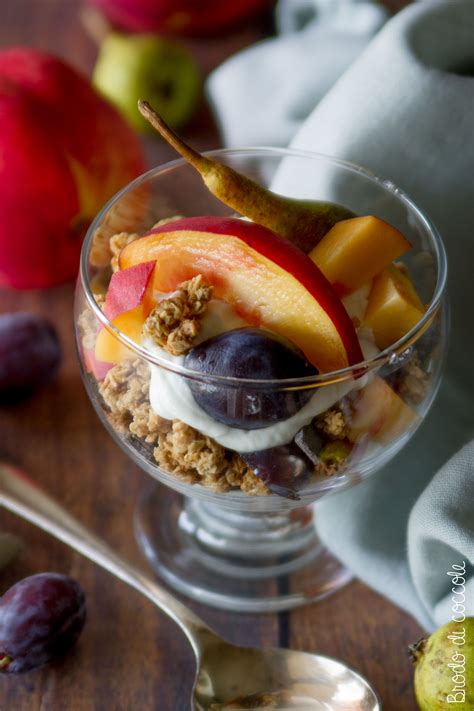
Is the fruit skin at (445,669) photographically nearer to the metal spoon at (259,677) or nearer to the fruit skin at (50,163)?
the metal spoon at (259,677)

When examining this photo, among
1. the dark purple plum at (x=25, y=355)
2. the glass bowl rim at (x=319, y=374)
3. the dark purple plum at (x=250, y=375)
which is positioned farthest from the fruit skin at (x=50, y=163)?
the dark purple plum at (x=250, y=375)

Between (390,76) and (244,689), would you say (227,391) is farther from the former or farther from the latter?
(390,76)

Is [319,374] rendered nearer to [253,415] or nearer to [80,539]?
[253,415]

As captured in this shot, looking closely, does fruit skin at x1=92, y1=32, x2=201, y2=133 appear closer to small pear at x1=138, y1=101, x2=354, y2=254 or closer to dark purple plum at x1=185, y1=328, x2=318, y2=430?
small pear at x1=138, y1=101, x2=354, y2=254

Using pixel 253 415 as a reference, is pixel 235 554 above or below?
below

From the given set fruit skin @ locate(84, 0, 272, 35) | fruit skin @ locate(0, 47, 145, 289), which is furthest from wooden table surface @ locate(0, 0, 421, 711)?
fruit skin @ locate(84, 0, 272, 35)

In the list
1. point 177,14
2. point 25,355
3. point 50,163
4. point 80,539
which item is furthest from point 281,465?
point 177,14

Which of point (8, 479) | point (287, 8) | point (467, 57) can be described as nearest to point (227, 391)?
point (8, 479)
